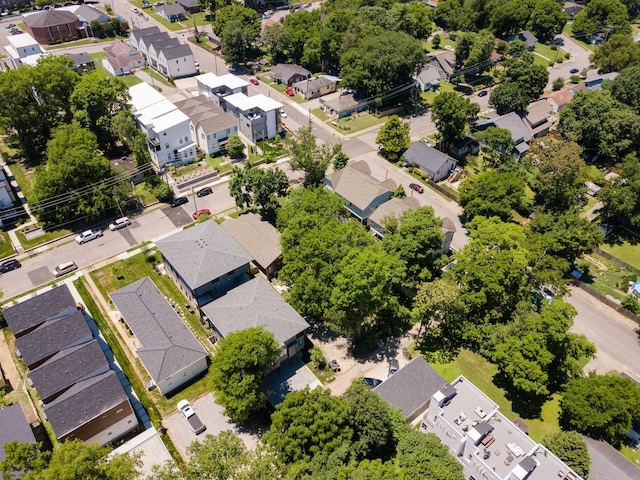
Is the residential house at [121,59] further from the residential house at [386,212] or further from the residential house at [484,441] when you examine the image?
the residential house at [484,441]

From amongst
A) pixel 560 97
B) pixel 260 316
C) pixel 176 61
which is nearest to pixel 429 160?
pixel 560 97

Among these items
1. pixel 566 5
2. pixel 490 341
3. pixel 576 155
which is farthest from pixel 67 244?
pixel 566 5

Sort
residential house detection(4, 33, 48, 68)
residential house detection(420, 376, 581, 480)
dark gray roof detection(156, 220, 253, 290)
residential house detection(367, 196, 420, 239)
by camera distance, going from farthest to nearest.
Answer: residential house detection(4, 33, 48, 68), residential house detection(367, 196, 420, 239), dark gray roof detection(156, 220, 253, 290), residential house detection(420, 376, 581, 480)

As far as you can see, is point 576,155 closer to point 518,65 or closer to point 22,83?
point 518,65

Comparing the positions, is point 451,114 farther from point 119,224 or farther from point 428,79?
point 119,224

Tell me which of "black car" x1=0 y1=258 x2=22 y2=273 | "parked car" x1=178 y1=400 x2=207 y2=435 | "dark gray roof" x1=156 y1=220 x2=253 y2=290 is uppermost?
"dark gray roof" x1=156 y1=220 x2=253 y2=290

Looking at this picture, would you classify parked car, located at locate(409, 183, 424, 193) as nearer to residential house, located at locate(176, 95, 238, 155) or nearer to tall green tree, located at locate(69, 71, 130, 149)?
residential house, located at locate(176, 95, 238, 155)

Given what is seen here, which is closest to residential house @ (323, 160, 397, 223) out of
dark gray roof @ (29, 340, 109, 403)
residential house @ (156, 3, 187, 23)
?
dark gray roof @ (29, 340, 109, 403)

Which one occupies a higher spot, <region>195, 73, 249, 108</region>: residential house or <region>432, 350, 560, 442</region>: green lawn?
<region>195, 73, 249, 108</region>: residential house
